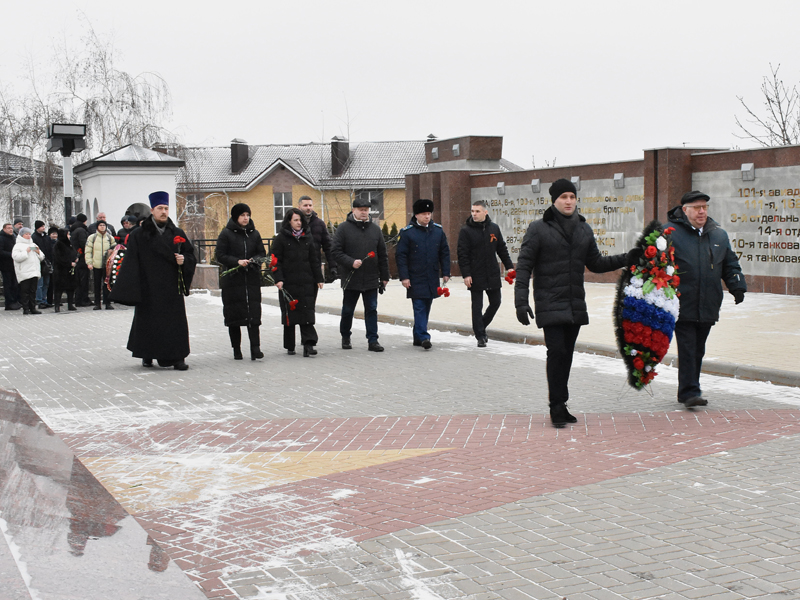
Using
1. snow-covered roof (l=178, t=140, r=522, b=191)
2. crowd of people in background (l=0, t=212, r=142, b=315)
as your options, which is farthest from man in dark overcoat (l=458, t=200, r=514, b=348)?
snow-covered roof (l=178, t=140, r=522, b=191)

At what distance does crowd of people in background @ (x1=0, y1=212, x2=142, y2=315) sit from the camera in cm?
1903

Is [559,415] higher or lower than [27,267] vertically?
lower

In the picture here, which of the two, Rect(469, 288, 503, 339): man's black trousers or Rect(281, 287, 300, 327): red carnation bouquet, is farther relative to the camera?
Rect(469, 288, 503, 339): man's black trousers

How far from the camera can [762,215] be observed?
17000 mm

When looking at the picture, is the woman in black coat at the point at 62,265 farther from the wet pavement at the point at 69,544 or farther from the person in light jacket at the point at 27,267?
the wet pavement at the point at 69,544

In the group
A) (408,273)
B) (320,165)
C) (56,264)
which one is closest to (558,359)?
(408,273)

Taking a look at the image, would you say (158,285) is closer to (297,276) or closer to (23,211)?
(297,276)

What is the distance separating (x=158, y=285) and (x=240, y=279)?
1.00m

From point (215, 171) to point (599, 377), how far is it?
189ft

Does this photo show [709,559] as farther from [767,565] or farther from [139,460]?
[139,460]

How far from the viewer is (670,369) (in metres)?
9.97

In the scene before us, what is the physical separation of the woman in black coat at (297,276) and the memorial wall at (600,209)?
8783mm

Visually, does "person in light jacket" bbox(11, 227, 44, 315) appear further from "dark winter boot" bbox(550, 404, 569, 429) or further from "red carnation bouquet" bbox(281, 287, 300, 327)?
"dark winter boot" bbox(550, 404, 569, 429)

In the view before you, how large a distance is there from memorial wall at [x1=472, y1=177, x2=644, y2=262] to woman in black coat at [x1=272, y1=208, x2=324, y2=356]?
8.78m
